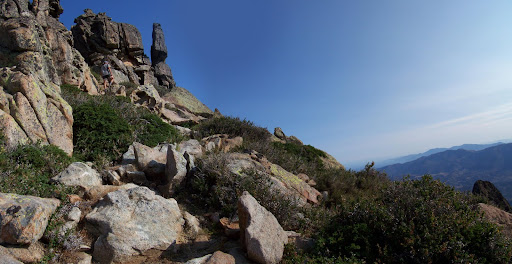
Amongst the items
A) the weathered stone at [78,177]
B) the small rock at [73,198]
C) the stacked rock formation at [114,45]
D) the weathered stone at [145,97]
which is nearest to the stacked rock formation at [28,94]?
the weathered stone at [78,177]

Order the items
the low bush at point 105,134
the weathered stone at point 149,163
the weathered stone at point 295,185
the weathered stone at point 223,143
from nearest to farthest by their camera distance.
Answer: the weathered stone at point 149,163 < the weathered stone at point 295,185 < the low bush at point 105,134 < the weathered stone at point 223,143

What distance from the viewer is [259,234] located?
4.34 m

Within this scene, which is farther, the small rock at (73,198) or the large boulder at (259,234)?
the small rock at (73,198)

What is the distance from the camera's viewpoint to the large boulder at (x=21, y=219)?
3.72 metres

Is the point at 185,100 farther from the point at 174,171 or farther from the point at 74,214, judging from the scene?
the point at 74,214

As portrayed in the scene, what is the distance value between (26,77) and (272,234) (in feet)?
27.6

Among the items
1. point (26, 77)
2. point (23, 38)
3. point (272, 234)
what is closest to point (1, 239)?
point (272, 234)

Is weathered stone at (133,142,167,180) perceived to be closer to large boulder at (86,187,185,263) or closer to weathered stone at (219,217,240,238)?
large boulder at (86,187,185,263)

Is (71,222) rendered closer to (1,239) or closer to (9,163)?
(1,239)

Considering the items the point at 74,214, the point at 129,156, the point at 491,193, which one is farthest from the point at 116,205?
the point at 491,193

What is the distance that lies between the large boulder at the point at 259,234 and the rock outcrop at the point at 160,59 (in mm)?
47198

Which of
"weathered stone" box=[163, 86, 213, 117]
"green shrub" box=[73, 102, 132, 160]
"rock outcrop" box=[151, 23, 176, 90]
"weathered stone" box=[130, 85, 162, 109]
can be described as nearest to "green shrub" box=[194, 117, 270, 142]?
"green shrub" box=[73, 102, 132, 160]

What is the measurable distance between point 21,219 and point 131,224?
5.12 feet

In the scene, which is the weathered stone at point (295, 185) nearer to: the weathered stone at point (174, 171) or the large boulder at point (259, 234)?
the weathered stone at point (174, 171)
